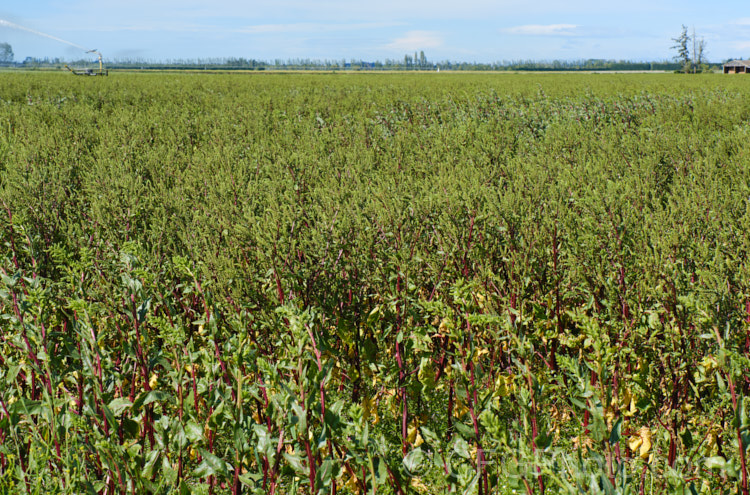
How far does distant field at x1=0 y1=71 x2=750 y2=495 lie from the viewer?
6.00ft

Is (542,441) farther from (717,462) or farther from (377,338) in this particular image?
(377,338)

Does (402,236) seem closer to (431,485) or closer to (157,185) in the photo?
(431,485)

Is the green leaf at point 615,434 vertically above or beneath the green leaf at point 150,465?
above

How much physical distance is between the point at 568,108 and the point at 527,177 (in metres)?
9.84

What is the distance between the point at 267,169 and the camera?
5934 millimetres

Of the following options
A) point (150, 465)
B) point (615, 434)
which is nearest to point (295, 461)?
A: point (150, 465)

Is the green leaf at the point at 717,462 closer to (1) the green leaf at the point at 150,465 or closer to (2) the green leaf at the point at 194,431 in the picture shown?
(2) the green leaf at the point at 194,431

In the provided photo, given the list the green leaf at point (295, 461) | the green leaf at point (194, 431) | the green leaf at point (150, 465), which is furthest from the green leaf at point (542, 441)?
the green leaf at point (150, 465)

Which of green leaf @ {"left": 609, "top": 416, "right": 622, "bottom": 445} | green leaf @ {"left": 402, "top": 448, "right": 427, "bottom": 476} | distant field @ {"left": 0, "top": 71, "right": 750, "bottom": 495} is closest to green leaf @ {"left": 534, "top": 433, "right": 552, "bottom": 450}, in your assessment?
distant field @ {"left": 0, "top": 71, "right": 750, "bottom": 495}

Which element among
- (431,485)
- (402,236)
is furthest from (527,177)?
(431,485)

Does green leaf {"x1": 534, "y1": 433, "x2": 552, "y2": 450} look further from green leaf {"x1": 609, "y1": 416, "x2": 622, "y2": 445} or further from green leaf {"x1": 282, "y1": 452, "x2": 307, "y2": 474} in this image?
green leaf {"x1": 282, "y1": 452, "x2": 307, "y2": 474}

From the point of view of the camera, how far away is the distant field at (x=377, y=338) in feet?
6.00

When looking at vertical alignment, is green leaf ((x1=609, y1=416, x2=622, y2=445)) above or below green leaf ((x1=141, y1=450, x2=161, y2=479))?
above

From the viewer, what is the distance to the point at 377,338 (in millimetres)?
3494
